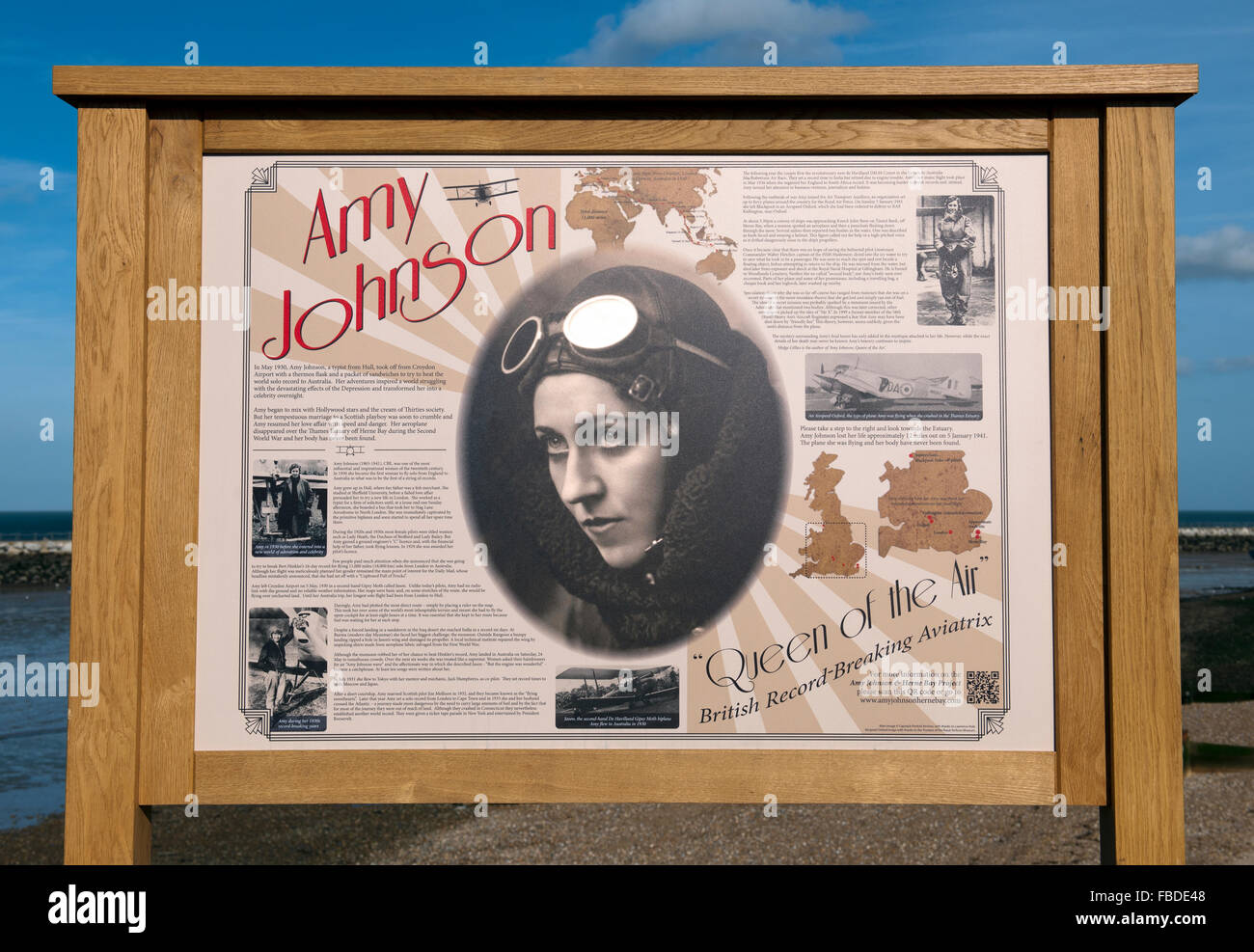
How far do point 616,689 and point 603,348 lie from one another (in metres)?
1.00

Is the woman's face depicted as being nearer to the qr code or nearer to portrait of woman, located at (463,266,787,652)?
portrait of woman, located at (463,266,787,652)

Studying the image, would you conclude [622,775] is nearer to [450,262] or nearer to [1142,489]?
[450,262]

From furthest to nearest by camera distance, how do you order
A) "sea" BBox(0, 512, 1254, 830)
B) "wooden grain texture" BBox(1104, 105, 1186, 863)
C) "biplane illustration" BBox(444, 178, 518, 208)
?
1. "sea" BBox(0, 512, 1254, 830)
2. "biplane illustration" BBox(444, 178, 518, 208)
3. "wooden grain texture" BBox(1104, 105, 1186, 863)

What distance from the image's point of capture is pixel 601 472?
2416 millimetres

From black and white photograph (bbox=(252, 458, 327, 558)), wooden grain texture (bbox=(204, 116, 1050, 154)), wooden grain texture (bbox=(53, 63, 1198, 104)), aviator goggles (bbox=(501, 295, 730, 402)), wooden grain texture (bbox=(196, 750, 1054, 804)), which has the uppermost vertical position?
wooden grain texture (bbox=(53, 63, 1198, 104))

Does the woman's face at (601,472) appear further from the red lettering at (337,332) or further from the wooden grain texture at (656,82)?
the wooden grain texture at (656,82)

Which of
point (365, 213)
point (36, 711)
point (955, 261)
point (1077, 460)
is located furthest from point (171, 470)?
point (36, 711)

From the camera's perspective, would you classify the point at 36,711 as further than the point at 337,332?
Yes

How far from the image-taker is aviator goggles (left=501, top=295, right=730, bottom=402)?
2420 millimetres

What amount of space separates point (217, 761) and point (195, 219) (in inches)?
62.2

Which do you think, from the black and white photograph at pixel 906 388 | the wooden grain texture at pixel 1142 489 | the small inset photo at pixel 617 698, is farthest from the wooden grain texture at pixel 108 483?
the wooden grain texture at pixel 1142 489

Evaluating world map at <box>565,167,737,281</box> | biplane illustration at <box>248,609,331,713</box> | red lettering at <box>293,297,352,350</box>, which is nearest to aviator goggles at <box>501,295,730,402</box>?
world map at <box>565,167,737,281</box>

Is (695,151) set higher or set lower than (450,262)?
higher

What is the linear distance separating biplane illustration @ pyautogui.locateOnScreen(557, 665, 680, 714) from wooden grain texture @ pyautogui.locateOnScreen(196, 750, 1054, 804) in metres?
0.13
